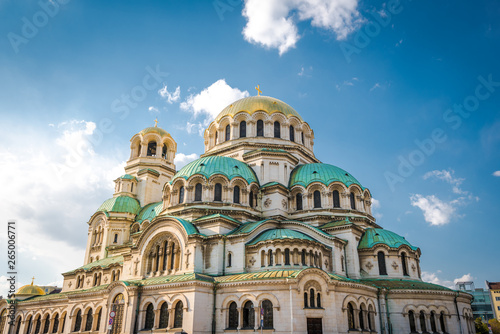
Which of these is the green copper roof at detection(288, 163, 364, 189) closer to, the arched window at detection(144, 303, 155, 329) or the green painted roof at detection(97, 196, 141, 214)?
the arched window at detection(144, 303, 155, 329)

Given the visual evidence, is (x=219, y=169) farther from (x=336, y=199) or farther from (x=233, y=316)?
(x=233, y=316)

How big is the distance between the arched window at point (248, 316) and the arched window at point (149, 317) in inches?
246

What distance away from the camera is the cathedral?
23.6 meters

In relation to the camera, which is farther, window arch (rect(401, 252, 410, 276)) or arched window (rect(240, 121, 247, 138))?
arched window (rect(240, 121, 247, 138))

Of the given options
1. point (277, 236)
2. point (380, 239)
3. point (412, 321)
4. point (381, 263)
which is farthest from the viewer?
point (380, 239)

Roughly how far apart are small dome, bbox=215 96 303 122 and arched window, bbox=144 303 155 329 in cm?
2094

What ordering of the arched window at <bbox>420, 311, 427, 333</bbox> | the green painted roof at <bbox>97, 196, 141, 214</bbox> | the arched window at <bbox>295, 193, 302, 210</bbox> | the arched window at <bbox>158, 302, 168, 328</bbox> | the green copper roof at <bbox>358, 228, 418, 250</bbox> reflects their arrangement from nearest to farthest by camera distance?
the arched window at <bbox>158, 302, 168, 328</bbox> < the arched window at <bbox>420, 311, 427, 333</bbox> < the green copper roof at <bbox>358, 228, 418, 250</bbox> < the arched window at <bbox>295, 193, 302, 210</bbox> < the green painted roof at <bbox>97, 196, 141, 214</bbox>

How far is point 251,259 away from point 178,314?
238 inches

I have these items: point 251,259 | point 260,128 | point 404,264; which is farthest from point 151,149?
point 404,264

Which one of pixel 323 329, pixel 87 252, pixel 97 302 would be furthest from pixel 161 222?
pixel 87 252

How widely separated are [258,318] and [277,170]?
15010 millimetres

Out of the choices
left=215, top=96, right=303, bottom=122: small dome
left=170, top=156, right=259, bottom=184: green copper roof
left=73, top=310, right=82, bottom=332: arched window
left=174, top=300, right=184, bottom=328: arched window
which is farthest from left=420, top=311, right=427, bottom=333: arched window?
left=73, top=310, right=82, bottom=332: arched window

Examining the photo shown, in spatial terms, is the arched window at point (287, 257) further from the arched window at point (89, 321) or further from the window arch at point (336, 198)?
the arched window at point (89, 321)

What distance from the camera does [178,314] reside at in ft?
79.3
